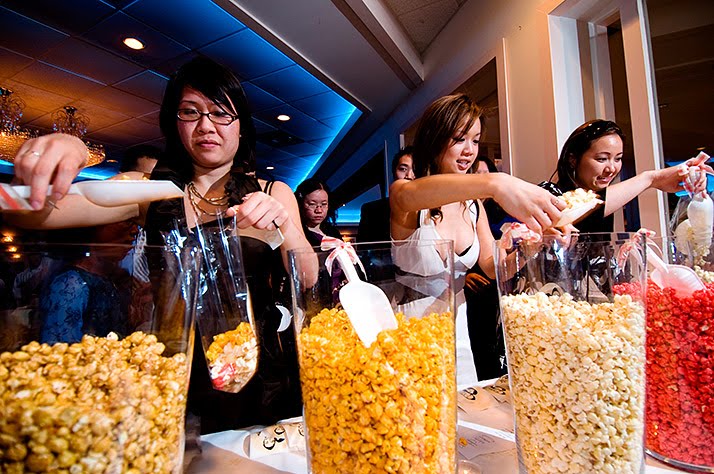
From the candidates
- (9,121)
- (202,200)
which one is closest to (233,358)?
(202,200)

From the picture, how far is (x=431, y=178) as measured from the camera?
1.12 meters

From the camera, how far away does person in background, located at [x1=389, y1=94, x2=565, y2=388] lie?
1.10 m

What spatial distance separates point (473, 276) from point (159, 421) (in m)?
1.49

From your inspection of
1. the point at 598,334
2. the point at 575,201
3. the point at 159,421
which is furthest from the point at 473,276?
the point at 159,421

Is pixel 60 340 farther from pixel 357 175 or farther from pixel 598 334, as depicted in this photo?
pixel 357 175

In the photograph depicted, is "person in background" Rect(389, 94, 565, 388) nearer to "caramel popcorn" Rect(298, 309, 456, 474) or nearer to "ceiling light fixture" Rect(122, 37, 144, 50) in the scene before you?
"caramel popcorn" Rect(298, 309, 456, 474)

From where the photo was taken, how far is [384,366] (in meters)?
0.42

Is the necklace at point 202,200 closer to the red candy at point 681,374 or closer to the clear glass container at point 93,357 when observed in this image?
the clear glass container at point 93,357

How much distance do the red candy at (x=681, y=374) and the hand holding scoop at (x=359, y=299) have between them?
32 centimetres

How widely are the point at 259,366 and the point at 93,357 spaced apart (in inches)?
23.7

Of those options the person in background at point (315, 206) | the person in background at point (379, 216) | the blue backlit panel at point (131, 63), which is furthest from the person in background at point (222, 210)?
the blue backlit panel at point (131, 63)

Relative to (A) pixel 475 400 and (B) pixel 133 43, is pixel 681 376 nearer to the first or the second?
(A) pixel 475 400

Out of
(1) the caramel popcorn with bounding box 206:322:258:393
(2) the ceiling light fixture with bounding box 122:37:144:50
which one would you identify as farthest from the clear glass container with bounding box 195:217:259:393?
(2) the ceiling light fixture with bounding box 122:37:144:50

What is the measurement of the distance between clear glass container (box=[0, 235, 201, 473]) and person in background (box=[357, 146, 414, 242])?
1.83 m
